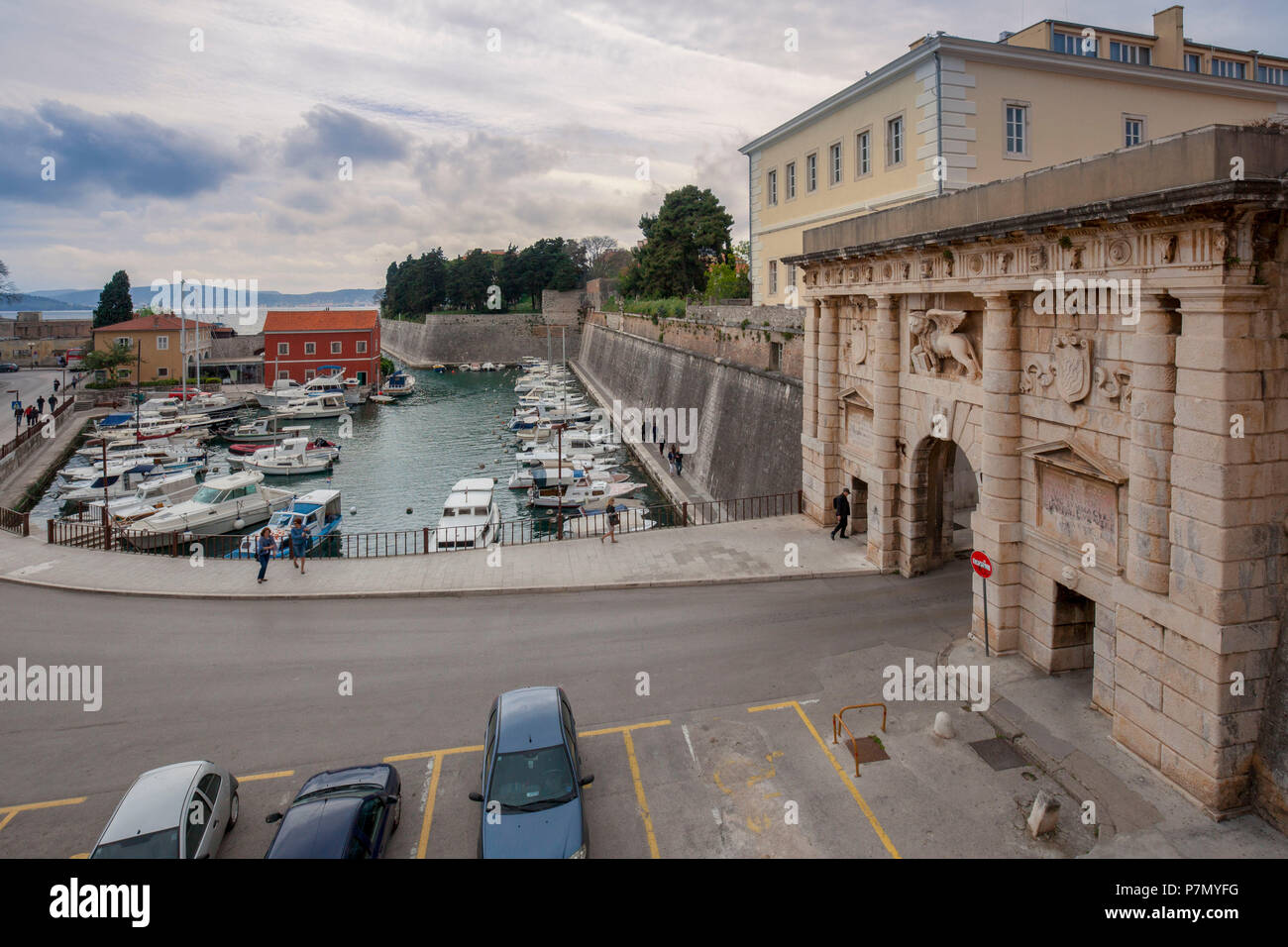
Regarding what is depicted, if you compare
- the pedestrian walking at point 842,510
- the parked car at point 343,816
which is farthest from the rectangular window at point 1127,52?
the parked car at point 343,816

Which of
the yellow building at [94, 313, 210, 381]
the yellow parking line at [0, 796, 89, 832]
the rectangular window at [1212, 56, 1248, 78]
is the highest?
the rectangular window at [1212, 56, 1248, 78]

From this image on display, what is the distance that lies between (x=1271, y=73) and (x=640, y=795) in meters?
48.5

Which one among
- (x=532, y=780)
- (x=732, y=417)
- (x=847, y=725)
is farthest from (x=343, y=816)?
(x=732, y=417)

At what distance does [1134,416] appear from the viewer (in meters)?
10.3

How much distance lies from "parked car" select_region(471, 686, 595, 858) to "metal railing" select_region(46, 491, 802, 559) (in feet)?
39.5

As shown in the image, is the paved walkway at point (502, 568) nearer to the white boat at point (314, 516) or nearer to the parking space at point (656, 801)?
the parking space at point (656, 801)

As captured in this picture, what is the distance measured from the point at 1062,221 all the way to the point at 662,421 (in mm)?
36424

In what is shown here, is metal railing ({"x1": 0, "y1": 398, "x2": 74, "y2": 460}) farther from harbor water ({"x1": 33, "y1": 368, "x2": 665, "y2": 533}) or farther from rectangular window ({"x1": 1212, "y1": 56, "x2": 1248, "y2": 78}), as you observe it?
rectangular window ({"x1": 1212, "y1": 56, "x2": 1248, "y2": 78})

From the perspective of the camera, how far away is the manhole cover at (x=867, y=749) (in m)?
11.1

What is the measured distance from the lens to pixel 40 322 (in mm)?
110312

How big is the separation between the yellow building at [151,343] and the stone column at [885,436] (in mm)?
71172

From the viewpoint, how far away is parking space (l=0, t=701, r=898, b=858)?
962 centimetres

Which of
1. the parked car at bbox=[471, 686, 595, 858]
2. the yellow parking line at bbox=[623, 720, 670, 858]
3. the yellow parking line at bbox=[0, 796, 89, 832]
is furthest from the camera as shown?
the yellow parking line at bbox=[0, 796, 89, 832]

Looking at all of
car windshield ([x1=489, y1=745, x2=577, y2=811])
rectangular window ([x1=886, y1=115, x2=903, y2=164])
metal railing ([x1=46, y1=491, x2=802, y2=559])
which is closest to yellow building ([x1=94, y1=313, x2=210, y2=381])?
metal railing ([x1=46, y1=491, x2=802, y2=559])
